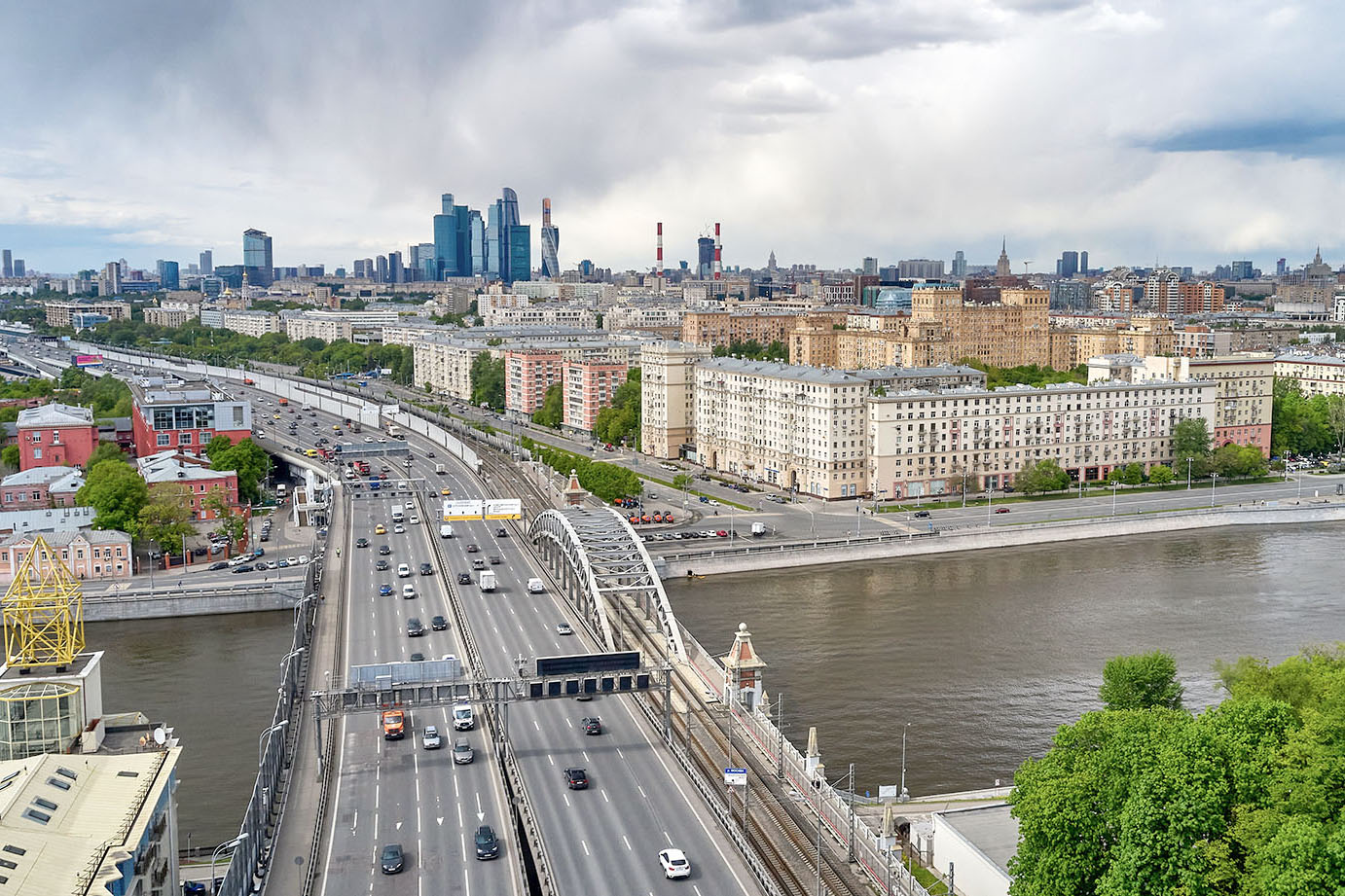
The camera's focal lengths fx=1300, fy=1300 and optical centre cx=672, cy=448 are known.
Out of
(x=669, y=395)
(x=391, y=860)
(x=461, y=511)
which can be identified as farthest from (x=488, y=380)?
(x=391, y=860)

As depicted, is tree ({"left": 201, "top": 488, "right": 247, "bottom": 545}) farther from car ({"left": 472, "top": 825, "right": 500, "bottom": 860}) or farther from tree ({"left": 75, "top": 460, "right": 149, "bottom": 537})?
car ({"left": 472, "top": 825, "right": 500, "bottom": 860})

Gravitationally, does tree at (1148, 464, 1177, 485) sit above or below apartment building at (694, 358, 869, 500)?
below

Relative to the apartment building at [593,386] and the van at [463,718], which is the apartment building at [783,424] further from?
the van at [463,718]

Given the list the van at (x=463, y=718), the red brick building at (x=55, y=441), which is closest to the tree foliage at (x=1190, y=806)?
the van at (x=463, y=718)

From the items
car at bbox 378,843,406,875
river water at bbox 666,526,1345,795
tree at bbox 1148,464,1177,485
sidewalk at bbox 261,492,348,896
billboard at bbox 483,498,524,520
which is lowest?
river water at bbox 666,526,1345,795

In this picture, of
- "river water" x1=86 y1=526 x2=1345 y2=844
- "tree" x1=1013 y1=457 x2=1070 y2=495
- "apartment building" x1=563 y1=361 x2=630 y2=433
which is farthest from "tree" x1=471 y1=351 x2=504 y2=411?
"river water" x1=86 y1=526 x2=1345 y2=844

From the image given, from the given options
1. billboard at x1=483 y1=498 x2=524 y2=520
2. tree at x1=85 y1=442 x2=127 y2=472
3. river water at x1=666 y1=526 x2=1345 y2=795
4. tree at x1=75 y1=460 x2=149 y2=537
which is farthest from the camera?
tree at x1=85 y1=442 x2=127 y2=472

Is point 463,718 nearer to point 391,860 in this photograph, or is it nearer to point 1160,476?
point 391,860
